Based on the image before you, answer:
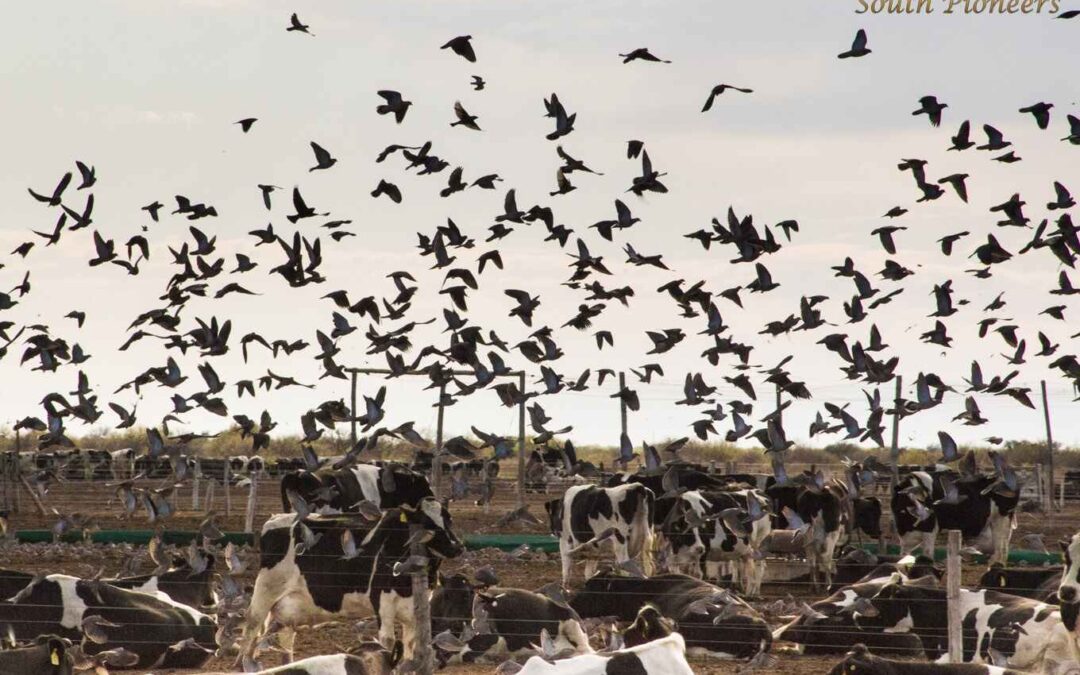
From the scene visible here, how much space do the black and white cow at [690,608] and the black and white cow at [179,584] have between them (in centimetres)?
374

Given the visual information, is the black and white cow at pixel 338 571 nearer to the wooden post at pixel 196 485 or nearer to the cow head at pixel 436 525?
the cow head at pixel 436 525

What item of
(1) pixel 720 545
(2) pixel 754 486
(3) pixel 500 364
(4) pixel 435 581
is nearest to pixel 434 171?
(3) pixel 500 364

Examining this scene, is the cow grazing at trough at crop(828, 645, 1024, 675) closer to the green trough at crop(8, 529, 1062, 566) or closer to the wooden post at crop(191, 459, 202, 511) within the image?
the green trough at crop(8, 529, 1062, 566)

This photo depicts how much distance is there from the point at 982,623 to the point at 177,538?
15.0m

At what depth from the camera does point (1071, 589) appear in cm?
1280

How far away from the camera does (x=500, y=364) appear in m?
14.4

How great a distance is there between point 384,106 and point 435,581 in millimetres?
4312

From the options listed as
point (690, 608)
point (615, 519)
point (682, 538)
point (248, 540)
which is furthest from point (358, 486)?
point (690, 608)

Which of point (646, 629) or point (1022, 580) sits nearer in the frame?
point (646, 629)

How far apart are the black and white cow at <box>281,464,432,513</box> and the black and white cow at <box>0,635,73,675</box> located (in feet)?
32.3

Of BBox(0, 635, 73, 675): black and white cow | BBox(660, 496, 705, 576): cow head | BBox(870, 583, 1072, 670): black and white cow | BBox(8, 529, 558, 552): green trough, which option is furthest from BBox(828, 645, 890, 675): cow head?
BBox(8, 529, 558, 552): green trough

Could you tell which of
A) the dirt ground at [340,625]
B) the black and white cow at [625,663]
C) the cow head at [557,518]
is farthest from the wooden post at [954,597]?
the cow head at [557,518]

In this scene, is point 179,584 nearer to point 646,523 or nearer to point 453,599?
point 453,599

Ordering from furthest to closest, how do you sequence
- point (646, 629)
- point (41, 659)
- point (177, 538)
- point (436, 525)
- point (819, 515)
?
point (177, 538)
point (819, 515)
point (436, 525)
point (646, 629)
point (41, 659)
